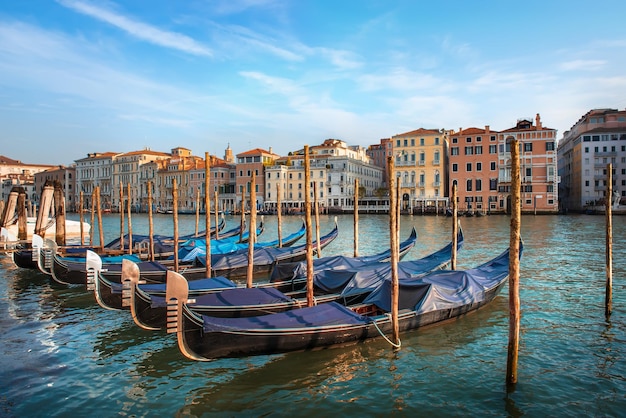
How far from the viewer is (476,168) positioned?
146 ft

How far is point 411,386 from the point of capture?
19.0 feet

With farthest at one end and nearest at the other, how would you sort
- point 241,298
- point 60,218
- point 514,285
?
point 60,218 < point 241,298 < point 514,285

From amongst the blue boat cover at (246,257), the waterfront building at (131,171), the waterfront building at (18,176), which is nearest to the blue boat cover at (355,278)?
the blue boat cover at (246,257)

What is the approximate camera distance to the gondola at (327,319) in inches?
229

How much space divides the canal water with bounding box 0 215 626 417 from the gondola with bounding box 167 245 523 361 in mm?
245

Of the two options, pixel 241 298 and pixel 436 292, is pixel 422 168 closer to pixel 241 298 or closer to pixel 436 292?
pixel 436 292

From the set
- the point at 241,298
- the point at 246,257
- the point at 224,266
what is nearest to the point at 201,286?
the point at 241,298

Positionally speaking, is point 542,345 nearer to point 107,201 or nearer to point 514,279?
point 514,279

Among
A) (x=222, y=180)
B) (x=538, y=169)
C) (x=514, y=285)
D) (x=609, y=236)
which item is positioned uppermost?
(x=222, y=180)

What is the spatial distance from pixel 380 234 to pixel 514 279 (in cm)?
2118

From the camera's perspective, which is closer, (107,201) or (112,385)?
(112,385)

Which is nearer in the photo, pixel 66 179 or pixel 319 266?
pixel 319 266

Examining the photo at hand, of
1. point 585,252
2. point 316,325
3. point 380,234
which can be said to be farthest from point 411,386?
point 380,234

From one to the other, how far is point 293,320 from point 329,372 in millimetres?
849
